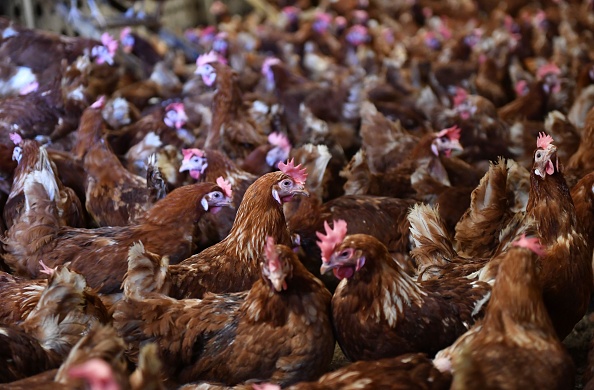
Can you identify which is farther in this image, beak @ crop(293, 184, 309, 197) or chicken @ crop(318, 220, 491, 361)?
beak @ crop(293, 184, 309, 197)

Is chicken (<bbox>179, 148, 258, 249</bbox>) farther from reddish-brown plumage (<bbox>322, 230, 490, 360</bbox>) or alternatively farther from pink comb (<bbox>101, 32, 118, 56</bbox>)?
pink comb (<bbox>101, 32, 118, 56</bbox>)

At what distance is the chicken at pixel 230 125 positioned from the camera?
5234 mm

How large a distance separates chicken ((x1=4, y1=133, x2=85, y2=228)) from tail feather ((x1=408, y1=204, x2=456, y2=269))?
2.00 meters

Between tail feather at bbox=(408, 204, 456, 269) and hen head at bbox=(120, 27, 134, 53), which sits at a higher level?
hen head at bbox=(120, 27, 134, 53)

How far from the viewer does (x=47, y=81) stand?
590cm

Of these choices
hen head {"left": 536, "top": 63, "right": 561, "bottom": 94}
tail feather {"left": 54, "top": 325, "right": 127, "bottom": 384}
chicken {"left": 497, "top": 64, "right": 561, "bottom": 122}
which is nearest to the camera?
tail feather {"left": 54, "top": 325, "right": 127, "bottom": 384}

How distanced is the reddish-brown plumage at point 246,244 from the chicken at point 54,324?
59 cm

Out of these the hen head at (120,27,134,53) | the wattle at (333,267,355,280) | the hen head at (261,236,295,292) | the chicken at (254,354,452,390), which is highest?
the hen head at (120,27,134,53)

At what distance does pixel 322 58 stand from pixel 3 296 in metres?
6.17

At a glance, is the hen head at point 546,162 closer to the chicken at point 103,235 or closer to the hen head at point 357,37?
the chicken at point 103,235

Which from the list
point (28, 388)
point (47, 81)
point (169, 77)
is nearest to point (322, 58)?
point (169, 77)

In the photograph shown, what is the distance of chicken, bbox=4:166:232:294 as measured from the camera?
Answer: 3.61 m

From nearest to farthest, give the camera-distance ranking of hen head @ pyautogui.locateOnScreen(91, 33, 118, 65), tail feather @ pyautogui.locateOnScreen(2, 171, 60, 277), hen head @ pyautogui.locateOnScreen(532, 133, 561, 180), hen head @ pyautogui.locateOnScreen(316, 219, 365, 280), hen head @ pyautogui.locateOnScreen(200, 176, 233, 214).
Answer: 1. hen head @ pyautogui.locateOnScreen(316, 219, 365, 280)
2. hen head @ pyautogui.locateOnScreen(532, 133, 561, 180)
3. tail feather @ pyautogui.locateOnScreen(2, 171, 60, 277)
4. hen head @ pyautogui.locateOnScreen(200, 176, 233, 214)
5. hen head @ pyautogui.locateOnScreen(91, 33, 118, 65)

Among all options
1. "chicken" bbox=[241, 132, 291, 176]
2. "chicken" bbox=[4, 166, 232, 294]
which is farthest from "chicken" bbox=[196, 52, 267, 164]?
"chicken" bbox=[4, 166, 232, 294]
